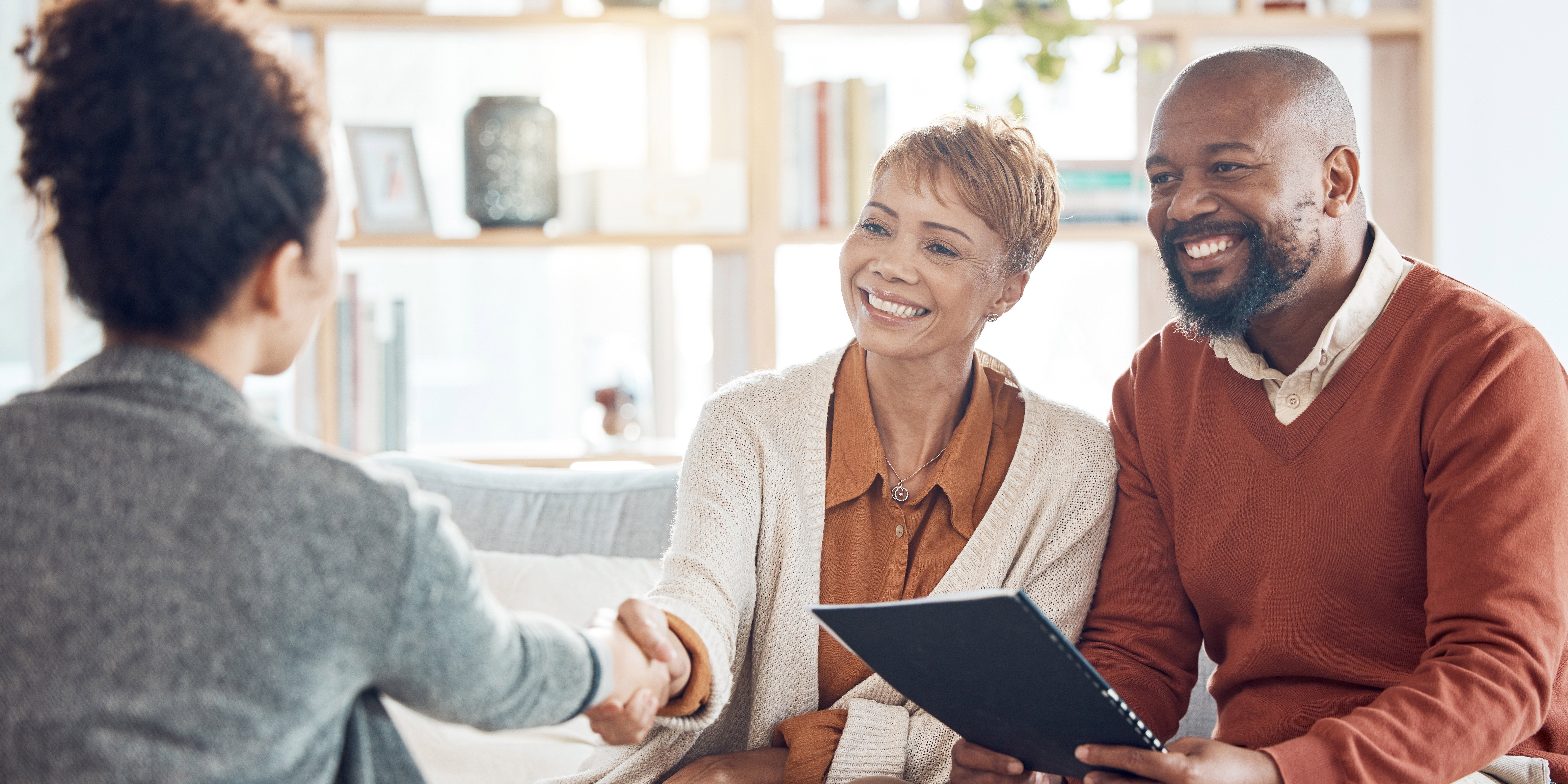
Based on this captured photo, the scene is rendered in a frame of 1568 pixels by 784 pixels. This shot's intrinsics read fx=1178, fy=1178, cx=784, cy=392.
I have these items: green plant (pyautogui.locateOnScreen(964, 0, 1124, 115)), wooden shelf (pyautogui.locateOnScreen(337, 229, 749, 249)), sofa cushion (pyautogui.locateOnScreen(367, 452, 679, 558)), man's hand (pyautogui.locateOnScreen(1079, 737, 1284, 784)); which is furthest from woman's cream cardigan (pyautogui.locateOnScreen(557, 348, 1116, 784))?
green plant (pyautogui.locateOnScreen(964, 0, 1124, 115))

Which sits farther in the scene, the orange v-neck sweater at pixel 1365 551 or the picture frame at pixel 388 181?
the picture frame at pixel 388 181

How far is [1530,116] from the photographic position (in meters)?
2.96

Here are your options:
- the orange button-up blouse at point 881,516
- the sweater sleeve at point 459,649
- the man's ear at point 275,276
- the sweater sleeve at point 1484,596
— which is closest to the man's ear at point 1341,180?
the sweater sleeve at point 1484,596

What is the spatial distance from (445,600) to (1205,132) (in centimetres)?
106

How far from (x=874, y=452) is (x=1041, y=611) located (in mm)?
321

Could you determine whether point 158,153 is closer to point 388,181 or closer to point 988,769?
point 988,769

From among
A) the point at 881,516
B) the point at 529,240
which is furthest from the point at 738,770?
the point at 529,240

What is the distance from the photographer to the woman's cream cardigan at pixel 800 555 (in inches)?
57.6

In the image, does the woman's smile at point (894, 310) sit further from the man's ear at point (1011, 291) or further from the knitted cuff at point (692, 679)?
the knitted cuff at point (692, 679)

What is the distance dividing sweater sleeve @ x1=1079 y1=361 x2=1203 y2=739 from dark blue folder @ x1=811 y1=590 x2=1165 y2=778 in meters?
0.28

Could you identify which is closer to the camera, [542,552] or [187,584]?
[187,584]

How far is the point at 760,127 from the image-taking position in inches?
104

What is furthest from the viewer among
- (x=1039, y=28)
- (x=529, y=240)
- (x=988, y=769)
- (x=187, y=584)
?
(x=529, y=240)

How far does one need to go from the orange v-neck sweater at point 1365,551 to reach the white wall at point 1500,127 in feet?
5.90
